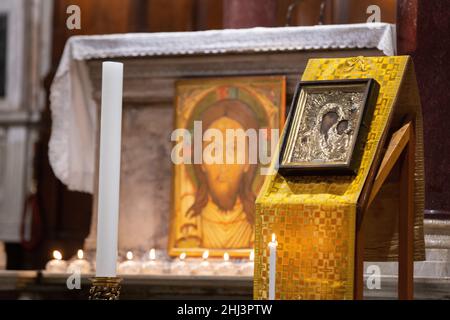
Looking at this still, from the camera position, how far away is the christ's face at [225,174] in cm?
523

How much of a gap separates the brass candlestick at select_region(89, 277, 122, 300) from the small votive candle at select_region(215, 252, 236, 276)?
2493mm

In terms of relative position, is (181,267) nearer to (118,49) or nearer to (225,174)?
(225,174)

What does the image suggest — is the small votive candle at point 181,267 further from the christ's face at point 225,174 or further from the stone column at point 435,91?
the stone column at point 435,91

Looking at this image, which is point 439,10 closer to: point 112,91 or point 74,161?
point 74,161

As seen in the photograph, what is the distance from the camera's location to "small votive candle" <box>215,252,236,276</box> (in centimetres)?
503

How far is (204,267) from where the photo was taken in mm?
5117

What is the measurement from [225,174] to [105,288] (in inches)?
109

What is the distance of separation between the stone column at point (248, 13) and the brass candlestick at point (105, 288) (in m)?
3.96

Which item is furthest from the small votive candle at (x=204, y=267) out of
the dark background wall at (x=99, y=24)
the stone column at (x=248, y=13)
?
the dark background wall at (x=99, y=24)

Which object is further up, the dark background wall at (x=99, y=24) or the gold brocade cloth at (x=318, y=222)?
the dark background wall at (x=99, y=24)

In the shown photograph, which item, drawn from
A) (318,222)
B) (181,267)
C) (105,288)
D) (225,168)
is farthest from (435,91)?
(105,288)

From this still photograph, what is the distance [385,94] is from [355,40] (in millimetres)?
1939

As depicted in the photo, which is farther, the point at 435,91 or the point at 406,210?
the point at 435,91

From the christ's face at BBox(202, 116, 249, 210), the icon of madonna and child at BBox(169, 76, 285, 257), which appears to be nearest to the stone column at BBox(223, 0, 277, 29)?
the icon of madonna and child at BBox(169, 76, 285, 257)
